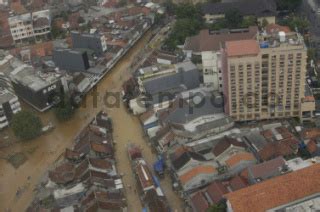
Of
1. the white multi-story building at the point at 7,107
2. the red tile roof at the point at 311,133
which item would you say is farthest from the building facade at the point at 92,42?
the red tile roof at the point at 311,133

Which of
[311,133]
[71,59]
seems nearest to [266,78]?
[311,133]

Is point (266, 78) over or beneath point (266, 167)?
over

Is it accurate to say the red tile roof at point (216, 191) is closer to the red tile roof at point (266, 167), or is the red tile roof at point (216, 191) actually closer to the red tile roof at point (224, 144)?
the red tile roof at point (266, 167)

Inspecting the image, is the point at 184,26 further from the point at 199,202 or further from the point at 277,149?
the point at 199,202

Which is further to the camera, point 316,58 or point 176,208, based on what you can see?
point 316,58

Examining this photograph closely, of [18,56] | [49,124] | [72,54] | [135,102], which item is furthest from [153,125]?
[18,56]

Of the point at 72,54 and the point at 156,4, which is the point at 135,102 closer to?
the point at 72,54

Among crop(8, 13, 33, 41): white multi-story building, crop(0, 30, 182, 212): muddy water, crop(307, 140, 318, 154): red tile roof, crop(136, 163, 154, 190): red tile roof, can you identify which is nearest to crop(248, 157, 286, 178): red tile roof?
crop(307, 140, 318, 154): red tile roof
